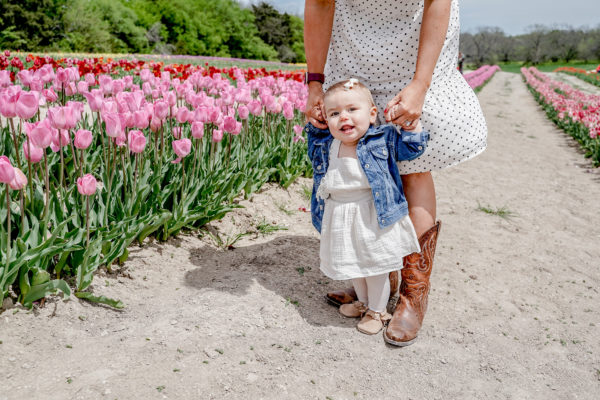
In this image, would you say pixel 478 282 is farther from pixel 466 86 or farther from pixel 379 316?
pixel 466 86

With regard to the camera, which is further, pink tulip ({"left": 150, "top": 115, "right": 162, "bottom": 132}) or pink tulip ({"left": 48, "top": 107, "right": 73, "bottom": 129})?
pink tulip ({"left": 150, "top": 115, "right": 162, "bottom": 132})

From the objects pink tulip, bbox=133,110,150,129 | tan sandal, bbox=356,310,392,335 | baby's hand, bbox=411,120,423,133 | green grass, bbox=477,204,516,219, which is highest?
baby's hand, bbox=411,120,423,133

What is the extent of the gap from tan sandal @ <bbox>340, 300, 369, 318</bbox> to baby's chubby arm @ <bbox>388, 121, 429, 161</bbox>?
2.46ft

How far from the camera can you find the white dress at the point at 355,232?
2.14 meters

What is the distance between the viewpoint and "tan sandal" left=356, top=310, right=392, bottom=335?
2.30 m

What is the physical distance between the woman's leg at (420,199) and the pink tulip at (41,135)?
1.50m

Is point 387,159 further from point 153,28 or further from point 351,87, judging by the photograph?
point 153,28

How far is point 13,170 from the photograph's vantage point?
73.9 inches

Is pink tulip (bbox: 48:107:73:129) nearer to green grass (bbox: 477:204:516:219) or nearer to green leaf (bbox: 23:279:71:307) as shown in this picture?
green leaf (bbox: 23:279:71:307)

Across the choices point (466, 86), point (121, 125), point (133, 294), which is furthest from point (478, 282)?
point (121, 125)

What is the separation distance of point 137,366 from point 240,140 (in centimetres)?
239

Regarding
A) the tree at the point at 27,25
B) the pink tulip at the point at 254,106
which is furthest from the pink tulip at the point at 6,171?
the tree at the point at 27,25

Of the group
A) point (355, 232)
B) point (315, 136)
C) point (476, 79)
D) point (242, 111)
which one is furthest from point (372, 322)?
point (476, 79)

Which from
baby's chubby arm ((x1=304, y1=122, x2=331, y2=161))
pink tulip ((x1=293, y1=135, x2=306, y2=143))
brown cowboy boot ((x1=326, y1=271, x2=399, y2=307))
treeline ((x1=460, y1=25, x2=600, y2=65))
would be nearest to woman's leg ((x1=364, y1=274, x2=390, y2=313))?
brown cowboy boot ((x1=326, y1=271, x2=399, y2=307))
